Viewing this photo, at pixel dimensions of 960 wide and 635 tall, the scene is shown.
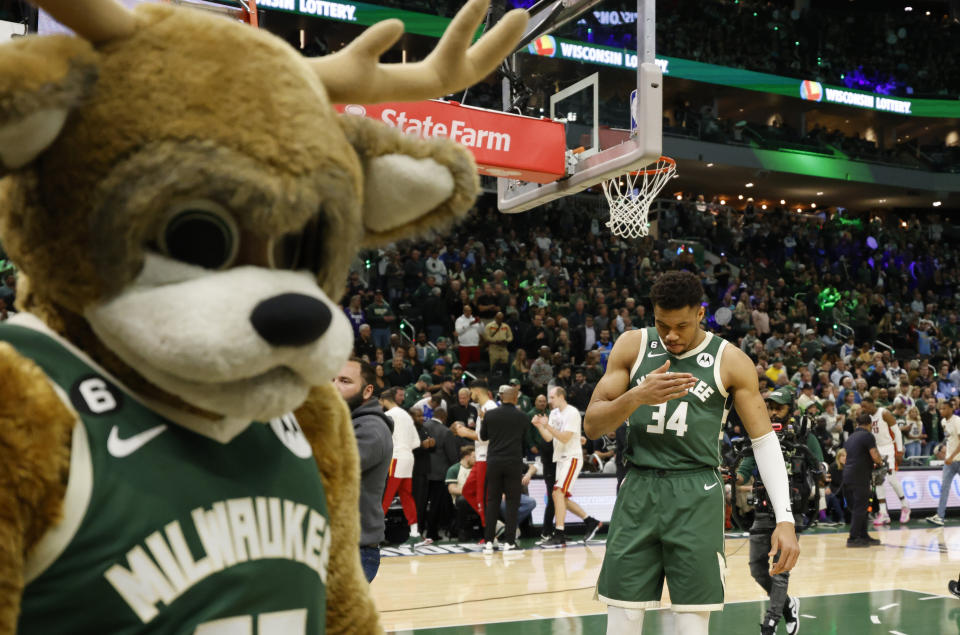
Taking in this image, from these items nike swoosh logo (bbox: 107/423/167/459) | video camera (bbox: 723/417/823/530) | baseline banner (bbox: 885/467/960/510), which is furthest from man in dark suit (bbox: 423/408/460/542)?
nike swoosh logo (bbox: 107/423/167/459)

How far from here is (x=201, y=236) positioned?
50.4 inches

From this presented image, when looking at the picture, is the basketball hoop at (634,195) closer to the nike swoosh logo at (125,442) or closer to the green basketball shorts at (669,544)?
the green basketball shorts at (669,544)

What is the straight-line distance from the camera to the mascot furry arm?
1.21m

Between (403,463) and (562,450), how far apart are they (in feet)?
6.10

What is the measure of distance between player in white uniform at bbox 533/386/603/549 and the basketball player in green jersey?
6372 millimetres

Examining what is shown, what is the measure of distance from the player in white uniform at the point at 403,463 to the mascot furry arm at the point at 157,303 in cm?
846

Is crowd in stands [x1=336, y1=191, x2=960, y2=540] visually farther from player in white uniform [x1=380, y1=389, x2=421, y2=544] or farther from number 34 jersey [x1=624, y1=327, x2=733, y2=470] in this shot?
number 34 jersey [x1=624, y1=327, x2=733, y2=470]

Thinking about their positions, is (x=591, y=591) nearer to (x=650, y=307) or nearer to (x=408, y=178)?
(x=408, y=178)

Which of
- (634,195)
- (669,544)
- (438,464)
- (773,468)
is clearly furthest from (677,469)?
(438,464)

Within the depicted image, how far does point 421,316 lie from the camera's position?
16.5 metres

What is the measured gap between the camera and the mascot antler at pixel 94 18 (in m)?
1.26

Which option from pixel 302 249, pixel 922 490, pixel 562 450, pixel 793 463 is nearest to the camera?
pixel 302 249

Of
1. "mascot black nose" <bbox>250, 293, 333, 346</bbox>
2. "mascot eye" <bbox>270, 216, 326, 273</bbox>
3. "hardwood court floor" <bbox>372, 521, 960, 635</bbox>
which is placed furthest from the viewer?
"hardwood court floor" <bbox>372, 521, 960, 635</bbox>

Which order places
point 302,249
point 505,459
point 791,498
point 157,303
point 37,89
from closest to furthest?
point 37,89, point 157,303, point 302,249, point 791,498, point 505,459
